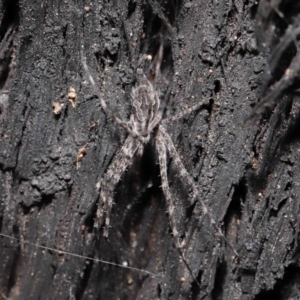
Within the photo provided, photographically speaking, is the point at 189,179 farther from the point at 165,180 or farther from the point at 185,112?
the point at 185,112

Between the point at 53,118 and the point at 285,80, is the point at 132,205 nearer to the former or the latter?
the point at 53,118

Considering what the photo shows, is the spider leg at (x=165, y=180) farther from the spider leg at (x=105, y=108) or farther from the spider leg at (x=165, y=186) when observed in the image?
the spider leg at (x=105, y=108)

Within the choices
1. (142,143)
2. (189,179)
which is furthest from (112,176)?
(189,179)

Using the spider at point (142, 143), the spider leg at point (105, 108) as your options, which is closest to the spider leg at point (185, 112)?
the spider at point (142, 143)

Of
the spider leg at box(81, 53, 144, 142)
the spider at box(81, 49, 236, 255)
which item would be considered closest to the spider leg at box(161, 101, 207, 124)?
the spider at box(81, 49, 236, 255)

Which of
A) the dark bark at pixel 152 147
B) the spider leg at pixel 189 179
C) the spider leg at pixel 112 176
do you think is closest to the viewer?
the dark bark at pixel 152 147

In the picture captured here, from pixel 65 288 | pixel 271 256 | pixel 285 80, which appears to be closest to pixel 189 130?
pixel 285 80
